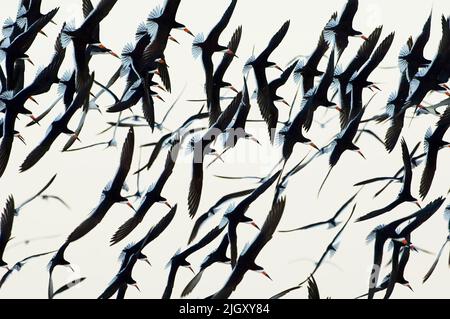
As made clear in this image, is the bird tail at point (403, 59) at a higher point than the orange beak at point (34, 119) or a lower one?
higher

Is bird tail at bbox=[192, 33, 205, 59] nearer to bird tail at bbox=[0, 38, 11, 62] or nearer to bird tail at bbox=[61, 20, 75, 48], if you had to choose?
bird tail at bbox=[61, 20, 75, 48]

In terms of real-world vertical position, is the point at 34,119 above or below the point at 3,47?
below

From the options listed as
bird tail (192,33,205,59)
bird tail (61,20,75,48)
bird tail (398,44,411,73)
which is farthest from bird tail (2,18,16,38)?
bird tail (398,44,411,73)

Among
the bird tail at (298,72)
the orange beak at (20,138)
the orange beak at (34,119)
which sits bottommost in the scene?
the orange beak at (20,138)

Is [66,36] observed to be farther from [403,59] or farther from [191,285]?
[403,59]

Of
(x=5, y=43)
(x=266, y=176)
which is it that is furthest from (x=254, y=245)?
(x=5, y=43)

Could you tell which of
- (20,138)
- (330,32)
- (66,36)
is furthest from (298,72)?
(20,138)

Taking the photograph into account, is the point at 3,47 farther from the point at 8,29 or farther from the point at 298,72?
the point at 298,72

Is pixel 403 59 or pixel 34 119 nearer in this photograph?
pixel 34 119

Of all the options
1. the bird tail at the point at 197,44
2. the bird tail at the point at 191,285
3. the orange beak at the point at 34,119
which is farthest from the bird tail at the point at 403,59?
the orange beak at the point at 34,119

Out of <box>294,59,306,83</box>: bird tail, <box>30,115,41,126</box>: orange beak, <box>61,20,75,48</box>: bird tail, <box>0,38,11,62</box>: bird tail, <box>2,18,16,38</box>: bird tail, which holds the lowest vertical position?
<box>30,115,41,126</box>: orange beak

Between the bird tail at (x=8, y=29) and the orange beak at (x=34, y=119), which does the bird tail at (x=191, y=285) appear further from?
the bird tail at (x=8, y=29)

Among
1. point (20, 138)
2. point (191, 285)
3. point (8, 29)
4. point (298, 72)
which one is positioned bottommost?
point (191, 285)

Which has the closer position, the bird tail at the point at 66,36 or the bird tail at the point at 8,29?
the bird tail at the point at 66,36
